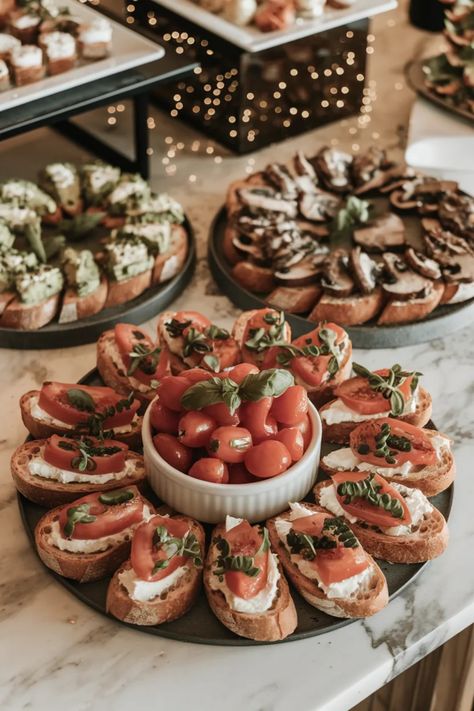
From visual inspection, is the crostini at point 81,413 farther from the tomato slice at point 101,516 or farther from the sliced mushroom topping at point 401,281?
the sliced mushroom topping at point 401,281

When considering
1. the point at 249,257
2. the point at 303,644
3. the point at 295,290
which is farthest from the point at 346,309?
the point at 303,644

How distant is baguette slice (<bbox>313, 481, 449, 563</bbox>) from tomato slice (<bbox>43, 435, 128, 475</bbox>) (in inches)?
14.8

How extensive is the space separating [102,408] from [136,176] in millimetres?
769

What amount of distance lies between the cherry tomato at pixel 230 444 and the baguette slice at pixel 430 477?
0.20m

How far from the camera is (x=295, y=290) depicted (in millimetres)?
1938

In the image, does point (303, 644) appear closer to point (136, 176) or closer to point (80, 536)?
point (80, 536)

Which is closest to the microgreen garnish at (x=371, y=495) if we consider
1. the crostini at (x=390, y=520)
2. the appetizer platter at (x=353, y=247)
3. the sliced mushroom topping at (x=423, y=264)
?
the crostini at (x=390, y=520)

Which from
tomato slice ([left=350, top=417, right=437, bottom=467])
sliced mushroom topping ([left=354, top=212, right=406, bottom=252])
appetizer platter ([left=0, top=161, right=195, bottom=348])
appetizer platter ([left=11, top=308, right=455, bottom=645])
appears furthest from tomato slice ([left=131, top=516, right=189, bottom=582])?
sliced mushroom topping ([left=354, top=212, right=406, bottom=252])

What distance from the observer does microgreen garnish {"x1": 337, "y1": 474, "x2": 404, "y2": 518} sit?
55.7 inches

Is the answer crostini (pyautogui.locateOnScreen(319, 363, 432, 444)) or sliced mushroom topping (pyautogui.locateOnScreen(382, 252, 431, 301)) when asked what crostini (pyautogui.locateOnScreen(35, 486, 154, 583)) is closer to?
crostini (pyautogui.locateOnScreen(319, 363, 432, 444))

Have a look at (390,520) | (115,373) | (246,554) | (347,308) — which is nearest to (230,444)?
(246,554)

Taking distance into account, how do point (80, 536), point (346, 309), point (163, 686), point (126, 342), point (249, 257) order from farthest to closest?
1. point (249, 257)
2. point (346, 309)
3. point (126, 342)
4. point (80, 536)
5. point (163, 686)

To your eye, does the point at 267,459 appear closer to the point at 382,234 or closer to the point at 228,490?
the point at 228,490

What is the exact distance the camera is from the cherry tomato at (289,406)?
145cm
